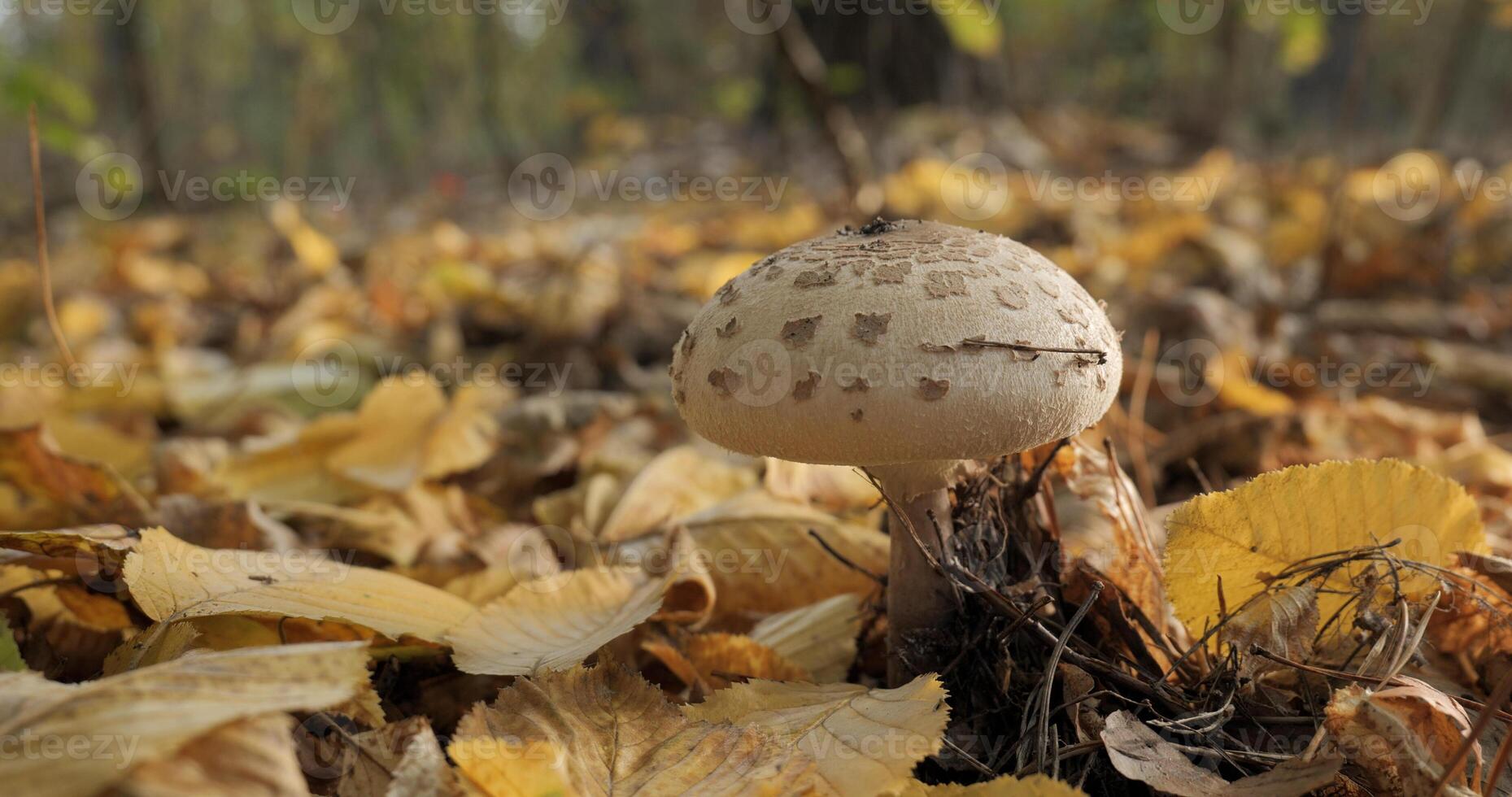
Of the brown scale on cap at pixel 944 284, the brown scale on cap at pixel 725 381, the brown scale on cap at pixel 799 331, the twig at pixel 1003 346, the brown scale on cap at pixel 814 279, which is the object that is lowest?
the brown scale on cap at pixel 725 381

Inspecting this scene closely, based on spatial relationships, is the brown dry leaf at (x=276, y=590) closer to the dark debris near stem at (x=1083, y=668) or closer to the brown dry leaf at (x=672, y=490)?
the brown dry leaf at (x=672, y=490)

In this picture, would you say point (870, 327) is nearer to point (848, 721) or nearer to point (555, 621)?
point (848, 721)

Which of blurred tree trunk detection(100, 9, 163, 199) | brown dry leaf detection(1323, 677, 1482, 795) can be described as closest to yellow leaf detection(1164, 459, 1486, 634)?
brown dry leaf detection(1323, 677, 1482, 795)

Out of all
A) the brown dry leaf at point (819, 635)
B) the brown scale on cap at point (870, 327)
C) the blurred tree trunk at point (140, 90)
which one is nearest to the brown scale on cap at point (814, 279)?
the brown scale on cap at point (870, 327)

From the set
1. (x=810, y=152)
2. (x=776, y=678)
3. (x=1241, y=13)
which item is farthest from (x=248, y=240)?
(x=1241, y=13)

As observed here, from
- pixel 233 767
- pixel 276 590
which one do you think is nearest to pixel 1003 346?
pixel 233 767

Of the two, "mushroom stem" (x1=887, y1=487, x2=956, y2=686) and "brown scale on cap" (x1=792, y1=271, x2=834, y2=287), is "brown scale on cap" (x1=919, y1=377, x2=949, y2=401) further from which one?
"mushroom stem" (x1=887, y1=487, x2=956, y2=686)
